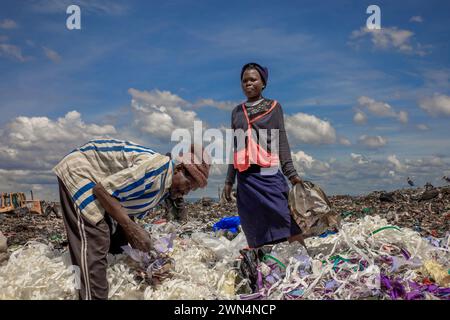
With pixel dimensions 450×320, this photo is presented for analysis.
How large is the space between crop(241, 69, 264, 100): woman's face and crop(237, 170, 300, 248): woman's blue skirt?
77 cm

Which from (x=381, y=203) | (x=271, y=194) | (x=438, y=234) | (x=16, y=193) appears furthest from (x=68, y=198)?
(x=16, y=193)

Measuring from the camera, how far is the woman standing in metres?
4.63

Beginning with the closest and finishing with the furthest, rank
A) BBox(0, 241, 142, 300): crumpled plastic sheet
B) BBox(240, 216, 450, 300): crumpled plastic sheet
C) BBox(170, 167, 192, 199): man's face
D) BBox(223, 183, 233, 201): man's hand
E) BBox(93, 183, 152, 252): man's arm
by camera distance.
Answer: BBox(93, 183, 152, 252): man's arm
BBox(170, 167, 192, 199): man's face
BBox(0, 241, 142, 300): crumpled plastic sheet
BBox(240, 216, 450, 300): crumpled plastic sheet
BBox(223, 183, 233, 201): man's hand

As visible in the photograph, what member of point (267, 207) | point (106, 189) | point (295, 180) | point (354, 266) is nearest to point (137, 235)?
point (106, 189)

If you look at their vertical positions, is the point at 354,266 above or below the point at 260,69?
below

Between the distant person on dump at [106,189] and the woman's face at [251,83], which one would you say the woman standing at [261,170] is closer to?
the woman's face at [251,83]

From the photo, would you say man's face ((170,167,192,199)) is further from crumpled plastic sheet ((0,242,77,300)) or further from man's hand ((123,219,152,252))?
crumpled plastic sheet ((0,242,77,300))

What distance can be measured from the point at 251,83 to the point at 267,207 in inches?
46.9

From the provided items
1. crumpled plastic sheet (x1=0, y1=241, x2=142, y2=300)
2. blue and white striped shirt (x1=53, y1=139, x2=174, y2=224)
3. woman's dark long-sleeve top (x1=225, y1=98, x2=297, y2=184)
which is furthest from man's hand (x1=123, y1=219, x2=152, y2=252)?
woman's dark long-sleeve top (x1=225, y1=98, x2=297, y2=184)

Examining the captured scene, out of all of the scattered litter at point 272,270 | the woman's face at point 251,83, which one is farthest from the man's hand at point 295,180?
the woman's face at point 251,83

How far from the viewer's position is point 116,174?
3.34 metres

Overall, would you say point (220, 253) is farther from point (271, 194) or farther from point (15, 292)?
point (15, 292)

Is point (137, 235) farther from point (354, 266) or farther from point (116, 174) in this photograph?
point (354, 266)

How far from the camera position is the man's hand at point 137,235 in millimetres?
3424
